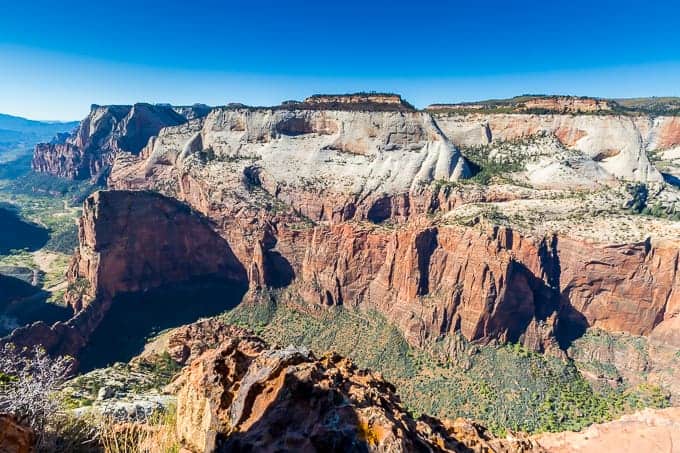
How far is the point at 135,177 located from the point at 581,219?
4436 inches

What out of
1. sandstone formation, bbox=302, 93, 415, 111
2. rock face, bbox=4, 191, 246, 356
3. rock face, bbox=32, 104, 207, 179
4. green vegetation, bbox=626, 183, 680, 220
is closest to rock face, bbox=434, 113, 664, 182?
green vegetation, bbox=626, 183, 680, 220

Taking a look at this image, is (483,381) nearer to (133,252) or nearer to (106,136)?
(133,252)

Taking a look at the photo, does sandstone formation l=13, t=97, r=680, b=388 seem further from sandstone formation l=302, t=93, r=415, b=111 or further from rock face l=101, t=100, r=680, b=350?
sandstone formation l=302, t=93, r=415, b=111

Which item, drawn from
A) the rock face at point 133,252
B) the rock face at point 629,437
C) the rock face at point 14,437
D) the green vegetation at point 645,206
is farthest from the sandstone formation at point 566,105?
the rock face at point 14,437

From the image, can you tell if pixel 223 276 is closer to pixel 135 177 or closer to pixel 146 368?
pixel 146 368

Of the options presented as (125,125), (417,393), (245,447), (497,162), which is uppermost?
(125,125)

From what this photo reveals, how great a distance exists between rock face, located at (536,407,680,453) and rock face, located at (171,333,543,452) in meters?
7.43

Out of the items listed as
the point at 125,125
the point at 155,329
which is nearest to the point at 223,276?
the point at 155,329

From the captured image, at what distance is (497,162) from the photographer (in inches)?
3514

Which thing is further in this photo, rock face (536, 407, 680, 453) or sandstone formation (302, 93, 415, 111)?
sandstone formation (302, 93, 415, 111)

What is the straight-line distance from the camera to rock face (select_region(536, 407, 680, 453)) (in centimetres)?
2036

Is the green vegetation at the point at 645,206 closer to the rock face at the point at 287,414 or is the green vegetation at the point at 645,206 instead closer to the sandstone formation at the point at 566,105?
the sandstone formation at the point at 566,105

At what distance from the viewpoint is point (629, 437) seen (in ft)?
69.3

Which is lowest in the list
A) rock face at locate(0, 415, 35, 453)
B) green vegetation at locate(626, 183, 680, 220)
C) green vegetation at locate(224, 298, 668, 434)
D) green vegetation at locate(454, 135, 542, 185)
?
green vegetation at locate(224, 298, 668, 434)
